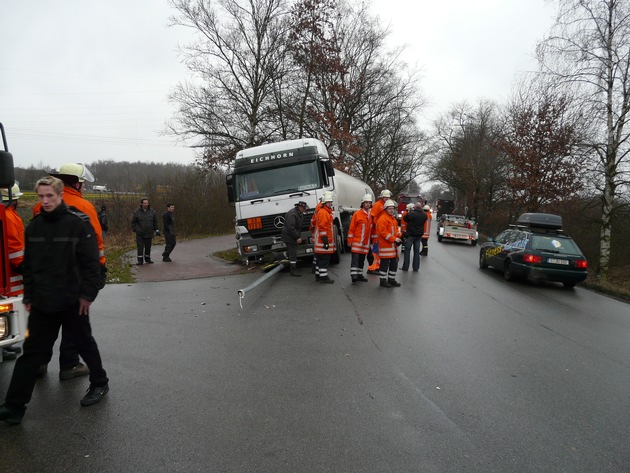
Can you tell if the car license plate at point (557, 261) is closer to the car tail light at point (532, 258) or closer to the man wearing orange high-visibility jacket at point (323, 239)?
the car tail light at point (532, 258)

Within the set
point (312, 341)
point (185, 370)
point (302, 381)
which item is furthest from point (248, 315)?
point (302, 381)

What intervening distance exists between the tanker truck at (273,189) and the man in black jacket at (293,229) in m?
0.78

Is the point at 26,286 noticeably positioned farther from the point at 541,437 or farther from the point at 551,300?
the point at 551,300

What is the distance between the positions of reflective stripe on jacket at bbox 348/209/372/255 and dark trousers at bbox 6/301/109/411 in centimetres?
649

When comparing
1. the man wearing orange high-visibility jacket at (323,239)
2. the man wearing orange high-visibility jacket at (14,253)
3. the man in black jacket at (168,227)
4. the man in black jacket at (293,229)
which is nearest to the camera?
the man wearing orange high-visibility jacket at (14,253)

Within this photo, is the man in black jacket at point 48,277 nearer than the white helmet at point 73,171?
Yes

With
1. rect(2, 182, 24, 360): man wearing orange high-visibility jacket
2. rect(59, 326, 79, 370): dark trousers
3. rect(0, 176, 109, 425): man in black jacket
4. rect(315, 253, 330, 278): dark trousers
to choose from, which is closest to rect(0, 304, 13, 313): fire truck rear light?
rect(0, 176, 109, 425): man in black jacket

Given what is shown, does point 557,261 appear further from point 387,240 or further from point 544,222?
point 387,240

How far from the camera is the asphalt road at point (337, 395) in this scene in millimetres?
2898

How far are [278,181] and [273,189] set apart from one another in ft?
0.89

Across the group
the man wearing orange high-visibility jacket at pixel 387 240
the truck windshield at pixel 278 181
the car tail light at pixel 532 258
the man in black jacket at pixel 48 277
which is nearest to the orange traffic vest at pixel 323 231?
the man wearing orange high-visibility jacket at pixel 387 240

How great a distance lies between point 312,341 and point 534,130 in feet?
74.1

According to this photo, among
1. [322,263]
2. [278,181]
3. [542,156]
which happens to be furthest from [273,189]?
[542,156]

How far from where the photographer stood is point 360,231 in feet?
30.9
